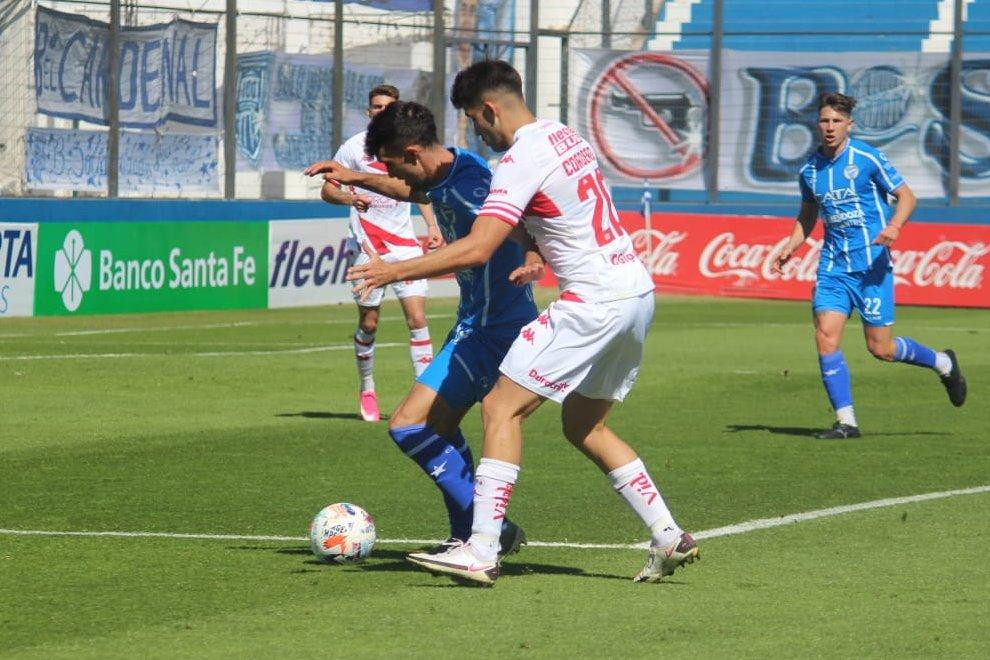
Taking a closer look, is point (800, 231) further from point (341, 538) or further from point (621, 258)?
point (341, 538)

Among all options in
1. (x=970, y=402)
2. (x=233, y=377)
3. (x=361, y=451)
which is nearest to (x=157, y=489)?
(x=361, y=451)

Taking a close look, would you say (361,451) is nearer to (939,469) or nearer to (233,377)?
(939,469)

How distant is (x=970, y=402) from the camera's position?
14742 millimetres

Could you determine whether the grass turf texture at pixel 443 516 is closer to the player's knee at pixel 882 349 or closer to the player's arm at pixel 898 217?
the player's knee at pixel 882 349

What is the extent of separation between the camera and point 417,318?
13.6 m

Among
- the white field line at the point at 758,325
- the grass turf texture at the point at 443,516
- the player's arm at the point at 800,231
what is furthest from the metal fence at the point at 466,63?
the player's arm at the point at 800,231

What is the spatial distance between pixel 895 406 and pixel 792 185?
17185 mm

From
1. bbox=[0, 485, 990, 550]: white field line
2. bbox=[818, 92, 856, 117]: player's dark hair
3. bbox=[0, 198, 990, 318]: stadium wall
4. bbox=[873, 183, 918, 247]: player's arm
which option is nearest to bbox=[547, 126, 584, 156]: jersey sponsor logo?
bbox=[0, 485, 990, 550]: white field line

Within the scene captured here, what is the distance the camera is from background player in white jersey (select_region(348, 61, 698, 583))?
6.98 meters

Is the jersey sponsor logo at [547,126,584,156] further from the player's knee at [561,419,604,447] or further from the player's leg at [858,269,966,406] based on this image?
the player's leg at [858,269,966,406]

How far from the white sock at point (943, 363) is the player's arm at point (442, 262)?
22.9 ft

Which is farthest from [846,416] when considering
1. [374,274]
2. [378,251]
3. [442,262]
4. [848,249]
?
[374,274]

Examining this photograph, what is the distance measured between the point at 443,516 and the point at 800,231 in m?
4.90

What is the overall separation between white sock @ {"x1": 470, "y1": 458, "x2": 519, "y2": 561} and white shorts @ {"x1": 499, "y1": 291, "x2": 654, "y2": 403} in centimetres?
33
